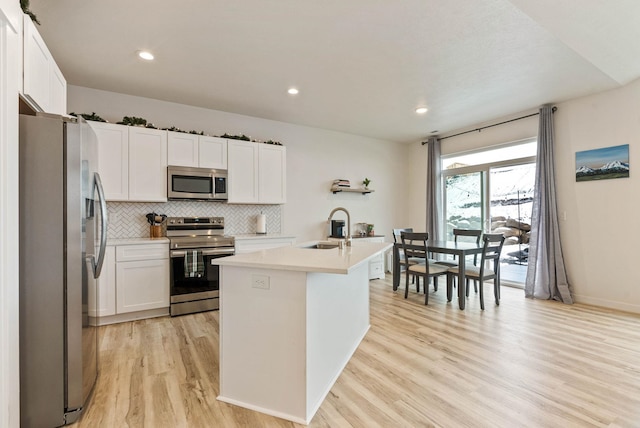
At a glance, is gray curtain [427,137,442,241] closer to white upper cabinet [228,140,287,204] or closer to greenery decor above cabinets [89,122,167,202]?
white upper cabinet [228,140,287,204]

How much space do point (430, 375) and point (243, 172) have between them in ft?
10.8

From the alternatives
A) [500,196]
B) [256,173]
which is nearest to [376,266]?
[500,196]

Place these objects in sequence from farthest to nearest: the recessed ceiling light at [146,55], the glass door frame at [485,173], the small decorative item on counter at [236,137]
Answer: the glass door frame at [485,173], the small decorative item on counter at [236,137], the recessed ceiling light at [146,55]

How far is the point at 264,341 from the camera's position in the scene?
5.96ft

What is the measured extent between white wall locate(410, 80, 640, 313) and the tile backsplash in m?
4.14

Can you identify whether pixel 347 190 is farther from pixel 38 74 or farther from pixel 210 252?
pixel 38 74

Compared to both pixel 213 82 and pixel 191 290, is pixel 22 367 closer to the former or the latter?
pixel 191 290

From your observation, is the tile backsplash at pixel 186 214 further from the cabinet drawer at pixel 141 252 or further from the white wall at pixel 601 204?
the white wall at pixel 601 204

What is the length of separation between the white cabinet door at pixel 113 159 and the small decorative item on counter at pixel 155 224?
14.4 inches

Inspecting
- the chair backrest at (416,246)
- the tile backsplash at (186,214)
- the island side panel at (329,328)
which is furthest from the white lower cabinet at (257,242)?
the chair backrest at (416,246)

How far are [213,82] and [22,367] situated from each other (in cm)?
297

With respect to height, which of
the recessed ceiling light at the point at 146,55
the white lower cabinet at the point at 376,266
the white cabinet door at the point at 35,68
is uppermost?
the recessed ceiling light at the point at 146,55

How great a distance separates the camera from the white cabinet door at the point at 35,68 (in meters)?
1.74

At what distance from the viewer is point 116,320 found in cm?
330
